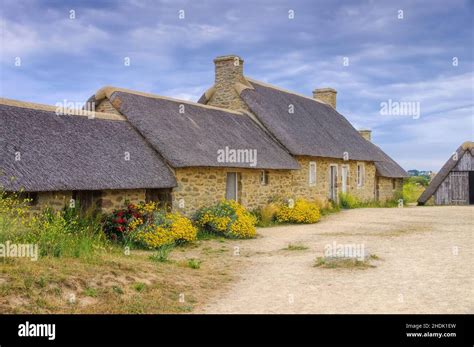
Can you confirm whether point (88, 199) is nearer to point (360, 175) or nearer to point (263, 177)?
point (263, 177)

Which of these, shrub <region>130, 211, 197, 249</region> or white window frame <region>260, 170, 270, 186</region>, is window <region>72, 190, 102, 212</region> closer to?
shrub <region>130, 211, 197, 249</region>

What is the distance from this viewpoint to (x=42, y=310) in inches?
236

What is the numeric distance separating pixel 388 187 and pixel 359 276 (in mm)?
22593

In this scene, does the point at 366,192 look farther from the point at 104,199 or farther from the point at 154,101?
the point at 104,199

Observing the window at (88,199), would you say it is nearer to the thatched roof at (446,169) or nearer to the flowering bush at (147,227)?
the flowering bush at (147,227)

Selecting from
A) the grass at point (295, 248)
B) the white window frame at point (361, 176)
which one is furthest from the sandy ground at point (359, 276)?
the white window frame at point (361, 176)

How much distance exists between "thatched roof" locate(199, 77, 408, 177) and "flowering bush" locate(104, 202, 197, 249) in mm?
7753

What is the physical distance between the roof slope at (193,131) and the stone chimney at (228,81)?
4.24 ft

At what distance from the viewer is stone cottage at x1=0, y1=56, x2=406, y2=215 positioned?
11.1 m

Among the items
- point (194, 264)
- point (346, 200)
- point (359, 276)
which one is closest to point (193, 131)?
point (194, 264)

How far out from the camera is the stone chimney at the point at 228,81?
813 inches

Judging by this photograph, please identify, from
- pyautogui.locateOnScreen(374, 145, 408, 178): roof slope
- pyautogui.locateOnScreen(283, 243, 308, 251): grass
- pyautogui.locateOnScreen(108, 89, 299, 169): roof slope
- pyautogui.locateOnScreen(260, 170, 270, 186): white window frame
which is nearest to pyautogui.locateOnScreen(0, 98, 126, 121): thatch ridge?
pyautogui.locateOnScreen(108, 89, 299, 169): roof slope

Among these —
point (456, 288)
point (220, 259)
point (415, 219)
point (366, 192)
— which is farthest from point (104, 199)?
point (366, 192)

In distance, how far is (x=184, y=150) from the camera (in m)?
14.2
